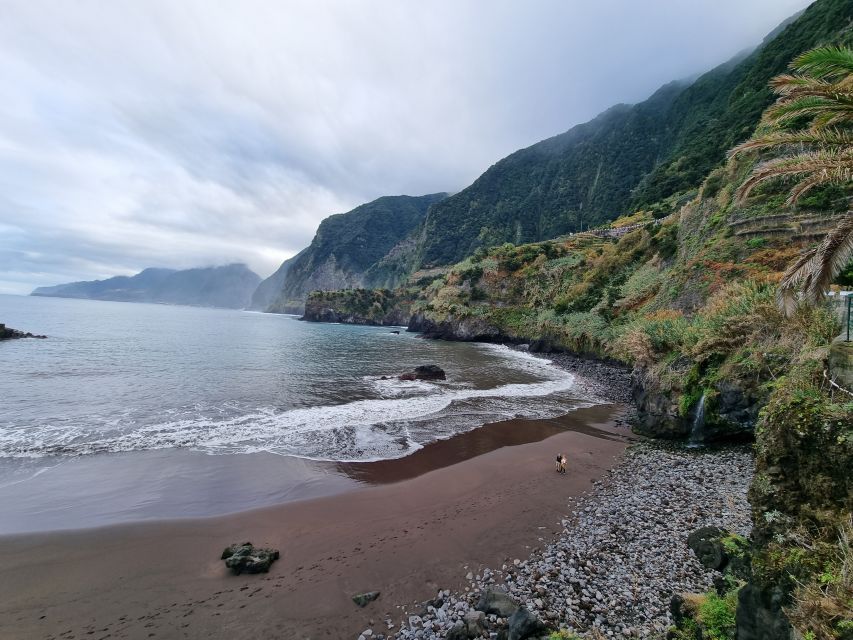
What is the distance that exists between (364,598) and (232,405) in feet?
51.7

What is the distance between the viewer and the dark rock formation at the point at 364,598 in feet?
21.5

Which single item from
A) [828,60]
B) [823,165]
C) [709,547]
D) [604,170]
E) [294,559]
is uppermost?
[604,170]

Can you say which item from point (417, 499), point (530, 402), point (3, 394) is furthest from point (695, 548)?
point (3, 394)

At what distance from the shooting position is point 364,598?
6602 millimetres

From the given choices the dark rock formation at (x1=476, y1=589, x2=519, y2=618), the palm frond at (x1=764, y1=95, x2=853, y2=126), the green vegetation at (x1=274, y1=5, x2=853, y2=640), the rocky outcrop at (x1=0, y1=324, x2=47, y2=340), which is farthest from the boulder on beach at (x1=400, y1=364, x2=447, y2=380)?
the rocky outcrop at (x1=0, y1=324, x2=47, y2=340)

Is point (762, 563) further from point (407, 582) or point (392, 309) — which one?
point (392, 309)

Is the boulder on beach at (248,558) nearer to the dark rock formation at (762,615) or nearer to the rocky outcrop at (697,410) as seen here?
the dark rock formation at (762,615)

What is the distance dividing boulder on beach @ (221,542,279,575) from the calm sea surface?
524cm

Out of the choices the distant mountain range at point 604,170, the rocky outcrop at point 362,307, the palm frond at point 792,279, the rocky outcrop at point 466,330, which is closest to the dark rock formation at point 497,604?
the palm frond at point 792,279

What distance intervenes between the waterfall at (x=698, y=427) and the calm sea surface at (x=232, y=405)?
21.4 ft

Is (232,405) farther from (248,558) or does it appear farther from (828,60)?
(828,60)

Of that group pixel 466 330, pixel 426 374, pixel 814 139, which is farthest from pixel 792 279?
pixel 466 330

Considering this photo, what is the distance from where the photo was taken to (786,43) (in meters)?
57.6

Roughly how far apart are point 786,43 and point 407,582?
91304 mm
